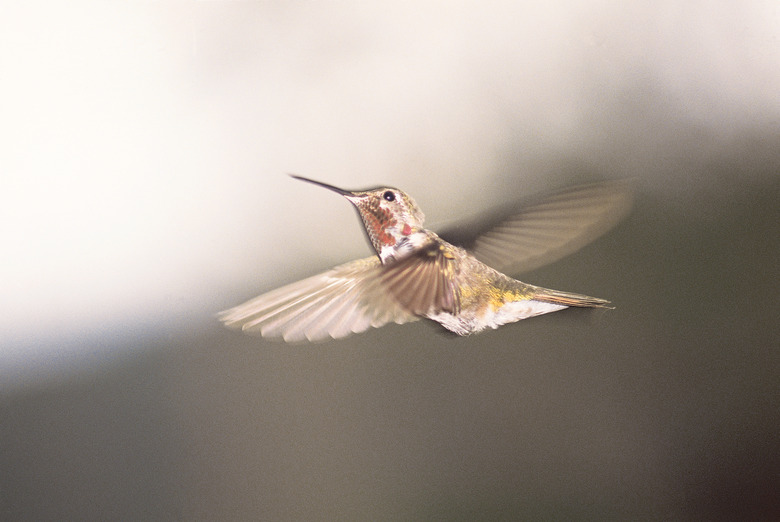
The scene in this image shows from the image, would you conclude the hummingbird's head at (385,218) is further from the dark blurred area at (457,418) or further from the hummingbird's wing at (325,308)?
the dark blurred area at (457,418)

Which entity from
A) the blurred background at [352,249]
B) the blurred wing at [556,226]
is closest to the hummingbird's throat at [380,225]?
the blurred wing at [556,226]

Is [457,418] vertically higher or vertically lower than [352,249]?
lower

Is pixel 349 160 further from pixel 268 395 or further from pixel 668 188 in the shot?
pixel 668 188

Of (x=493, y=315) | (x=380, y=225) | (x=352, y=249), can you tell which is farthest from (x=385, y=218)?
(x=352, y=249)

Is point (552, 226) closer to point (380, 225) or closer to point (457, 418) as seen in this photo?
point (380, 225)

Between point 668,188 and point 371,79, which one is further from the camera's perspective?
point 668,188

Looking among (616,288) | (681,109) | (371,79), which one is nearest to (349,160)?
(371,79)

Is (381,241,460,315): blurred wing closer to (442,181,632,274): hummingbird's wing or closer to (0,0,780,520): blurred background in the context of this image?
(442,181,632,274): hummingbird's wing
